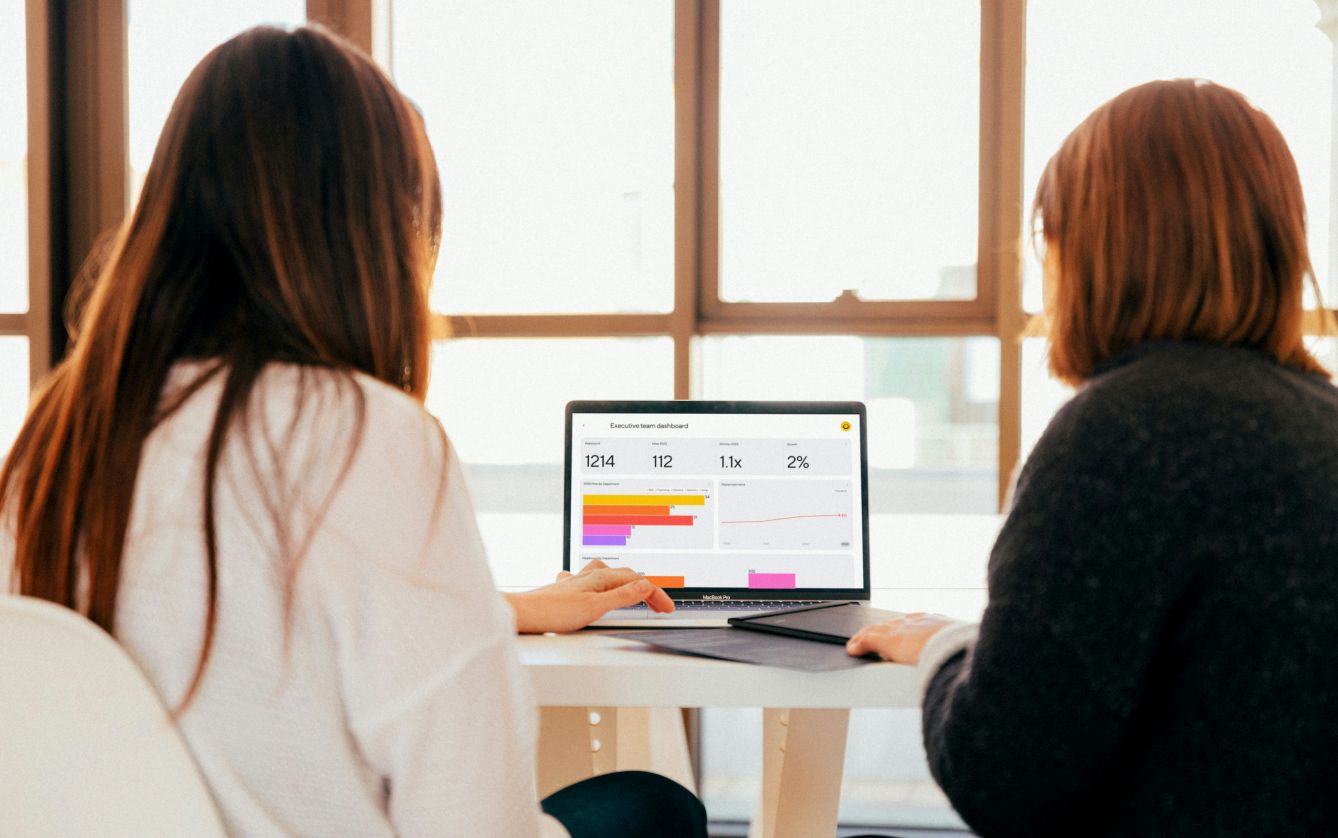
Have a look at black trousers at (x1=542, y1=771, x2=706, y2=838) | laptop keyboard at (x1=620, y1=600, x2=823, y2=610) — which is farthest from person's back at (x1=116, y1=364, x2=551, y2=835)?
laptop keyboard at (x1=620, y1=600, x2=823, y2=610)

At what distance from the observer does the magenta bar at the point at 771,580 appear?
5.46 ft

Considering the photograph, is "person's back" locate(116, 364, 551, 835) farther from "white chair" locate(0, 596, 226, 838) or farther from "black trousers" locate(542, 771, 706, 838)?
"black trousers" locate(542, 771, 706, 838)

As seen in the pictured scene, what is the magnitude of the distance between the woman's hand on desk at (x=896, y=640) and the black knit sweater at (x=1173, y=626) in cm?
36

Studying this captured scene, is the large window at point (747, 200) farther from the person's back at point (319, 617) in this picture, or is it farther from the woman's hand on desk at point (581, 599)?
the person's back at point (319, 617)

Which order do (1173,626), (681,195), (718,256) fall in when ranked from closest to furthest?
(1173,626)
(681,195)
(718,256)

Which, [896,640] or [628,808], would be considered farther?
[896,640]

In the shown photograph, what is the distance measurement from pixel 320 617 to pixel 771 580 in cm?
97

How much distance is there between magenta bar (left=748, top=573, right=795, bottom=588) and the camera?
1.66 m

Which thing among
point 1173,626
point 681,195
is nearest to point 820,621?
point 1173,626

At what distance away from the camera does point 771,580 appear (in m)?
1.66

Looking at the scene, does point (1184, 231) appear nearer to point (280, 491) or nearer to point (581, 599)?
point (280, 491)

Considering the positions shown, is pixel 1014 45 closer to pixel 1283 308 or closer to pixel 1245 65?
pixel 1245 65

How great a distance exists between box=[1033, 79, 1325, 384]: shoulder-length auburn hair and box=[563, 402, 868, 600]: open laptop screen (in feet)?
2.42

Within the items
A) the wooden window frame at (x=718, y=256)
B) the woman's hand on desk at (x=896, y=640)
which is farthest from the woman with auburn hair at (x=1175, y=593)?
the wooden window frame at (x=718, y=256)
